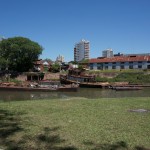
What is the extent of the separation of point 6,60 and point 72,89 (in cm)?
2676

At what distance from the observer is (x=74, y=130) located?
7996mm

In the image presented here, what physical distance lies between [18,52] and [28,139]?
5769 cm

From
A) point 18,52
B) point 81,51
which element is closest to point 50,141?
point 18,52

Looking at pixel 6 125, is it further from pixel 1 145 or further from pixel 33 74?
pixel 33 74

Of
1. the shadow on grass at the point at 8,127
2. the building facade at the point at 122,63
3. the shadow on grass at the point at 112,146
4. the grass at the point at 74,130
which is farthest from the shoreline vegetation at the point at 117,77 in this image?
the shadow on grass at the point at 112,146

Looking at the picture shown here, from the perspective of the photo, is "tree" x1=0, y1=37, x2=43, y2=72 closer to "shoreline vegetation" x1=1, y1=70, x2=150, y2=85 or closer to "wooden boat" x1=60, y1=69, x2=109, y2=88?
"shoreline vegetation" x1=1, y1=70, x2=150, y2=85

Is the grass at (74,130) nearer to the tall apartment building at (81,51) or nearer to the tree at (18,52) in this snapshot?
the tree at (18,52)

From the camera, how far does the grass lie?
675 cm

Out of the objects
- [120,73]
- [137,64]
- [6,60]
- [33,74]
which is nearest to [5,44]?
[6,60]

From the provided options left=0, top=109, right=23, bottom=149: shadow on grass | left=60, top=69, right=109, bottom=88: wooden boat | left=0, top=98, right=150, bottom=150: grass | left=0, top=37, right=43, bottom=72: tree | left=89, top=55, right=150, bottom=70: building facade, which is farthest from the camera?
left=89, top=55, right=150, bottom=70: building facade

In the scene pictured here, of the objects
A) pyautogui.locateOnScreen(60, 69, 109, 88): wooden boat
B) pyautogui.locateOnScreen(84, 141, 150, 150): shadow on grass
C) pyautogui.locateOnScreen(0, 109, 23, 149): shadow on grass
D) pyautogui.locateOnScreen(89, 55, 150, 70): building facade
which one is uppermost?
pyautogui.locateOnScreen(89, 55, 150, 70): building facade

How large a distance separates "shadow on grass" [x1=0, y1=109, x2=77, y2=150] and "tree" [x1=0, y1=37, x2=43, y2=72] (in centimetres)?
5600

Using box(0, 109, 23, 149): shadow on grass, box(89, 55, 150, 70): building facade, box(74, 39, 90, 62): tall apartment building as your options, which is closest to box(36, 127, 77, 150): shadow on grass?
box(0, 109, 23, 149): shadow on grass

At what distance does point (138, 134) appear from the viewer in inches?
304
